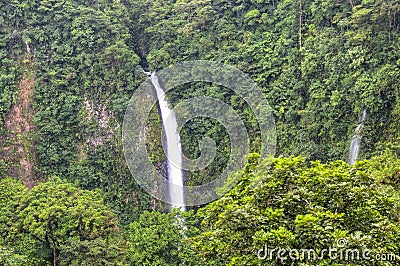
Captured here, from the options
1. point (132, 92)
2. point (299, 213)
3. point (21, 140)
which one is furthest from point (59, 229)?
point (299, 213)

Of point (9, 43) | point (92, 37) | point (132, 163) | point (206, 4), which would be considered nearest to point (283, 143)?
point (132, 163)

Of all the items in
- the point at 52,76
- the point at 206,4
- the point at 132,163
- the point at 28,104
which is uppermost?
the point at 206,4

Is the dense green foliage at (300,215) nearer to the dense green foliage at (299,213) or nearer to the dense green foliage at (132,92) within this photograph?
the dense green foliage at (299,213)

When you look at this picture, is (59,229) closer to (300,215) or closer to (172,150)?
(172,150)

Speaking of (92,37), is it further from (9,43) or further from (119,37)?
(9,43)

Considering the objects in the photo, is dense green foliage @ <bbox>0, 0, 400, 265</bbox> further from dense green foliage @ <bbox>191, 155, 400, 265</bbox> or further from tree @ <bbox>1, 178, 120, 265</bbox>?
dense green foliage @ <bbox>191, 155, 400, 265</bbox>

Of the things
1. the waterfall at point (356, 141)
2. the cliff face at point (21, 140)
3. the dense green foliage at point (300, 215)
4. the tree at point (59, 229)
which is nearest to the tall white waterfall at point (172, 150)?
the tree at point (59, 229)

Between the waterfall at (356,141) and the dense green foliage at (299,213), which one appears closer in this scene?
the dense green foliage at (299,213)
